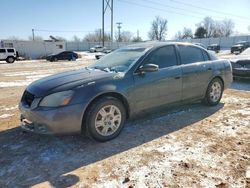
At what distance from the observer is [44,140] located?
436 cm

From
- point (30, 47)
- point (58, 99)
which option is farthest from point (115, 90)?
point (30, 47)

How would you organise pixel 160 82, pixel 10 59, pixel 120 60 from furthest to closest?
pixel 10 59
pixel 120 60
pixel 160 82

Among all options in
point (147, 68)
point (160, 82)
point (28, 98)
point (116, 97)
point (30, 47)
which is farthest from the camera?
point (30, 47)

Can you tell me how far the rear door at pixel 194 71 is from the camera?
539cm

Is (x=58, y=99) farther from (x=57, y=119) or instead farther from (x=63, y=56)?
(x=63, y=56)

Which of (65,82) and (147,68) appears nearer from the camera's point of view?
(65,82)

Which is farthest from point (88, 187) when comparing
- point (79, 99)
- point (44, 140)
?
point (44, 140)

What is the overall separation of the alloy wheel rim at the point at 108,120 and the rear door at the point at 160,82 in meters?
0.45

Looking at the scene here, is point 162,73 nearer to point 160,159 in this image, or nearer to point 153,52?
point 153,52

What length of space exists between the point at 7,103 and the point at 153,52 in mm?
4583

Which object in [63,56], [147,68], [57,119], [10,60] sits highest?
[147,68]

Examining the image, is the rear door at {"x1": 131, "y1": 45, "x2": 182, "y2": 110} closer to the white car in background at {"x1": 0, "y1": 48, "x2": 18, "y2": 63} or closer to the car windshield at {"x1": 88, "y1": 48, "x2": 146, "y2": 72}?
the car windshield at {"x1": 88, "y1": 48, "x2": 146, "y2": 72}

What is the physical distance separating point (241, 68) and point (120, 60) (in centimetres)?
617

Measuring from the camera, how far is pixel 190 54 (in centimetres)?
568
